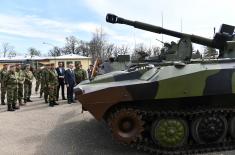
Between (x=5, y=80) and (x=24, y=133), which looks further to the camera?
(x=5, y=80)

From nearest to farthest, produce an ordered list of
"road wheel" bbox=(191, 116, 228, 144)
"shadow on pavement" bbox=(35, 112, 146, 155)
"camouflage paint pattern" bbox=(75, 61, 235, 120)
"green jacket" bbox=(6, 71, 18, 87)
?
"camouflage paint pattern" bbox=(75, 61, 235, 120)
"road wheel" bbox=(191, 116, 228, 144)
"shadow on pavement" bbox=(35, 112, 146, 155)
"green jacket" bbox=(6, 71, 18, 87)

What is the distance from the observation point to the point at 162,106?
25.0ft

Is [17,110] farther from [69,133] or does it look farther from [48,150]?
[48,150]

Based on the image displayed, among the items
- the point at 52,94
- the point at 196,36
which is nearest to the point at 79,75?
the point at 52,94

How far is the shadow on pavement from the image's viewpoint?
7828 millimetres

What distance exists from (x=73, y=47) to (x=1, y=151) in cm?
7185

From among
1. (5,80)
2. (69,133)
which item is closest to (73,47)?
(5,80)

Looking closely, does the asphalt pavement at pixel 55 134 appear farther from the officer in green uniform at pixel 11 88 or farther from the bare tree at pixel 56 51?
the bare tree at pixel 56 51

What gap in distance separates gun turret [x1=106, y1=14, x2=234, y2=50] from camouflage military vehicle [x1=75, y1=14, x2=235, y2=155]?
1701 mm

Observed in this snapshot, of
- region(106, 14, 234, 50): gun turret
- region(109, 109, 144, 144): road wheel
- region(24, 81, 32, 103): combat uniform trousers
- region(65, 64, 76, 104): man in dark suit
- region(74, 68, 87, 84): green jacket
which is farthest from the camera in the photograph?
region(74, 68, 87, 84): green jacket

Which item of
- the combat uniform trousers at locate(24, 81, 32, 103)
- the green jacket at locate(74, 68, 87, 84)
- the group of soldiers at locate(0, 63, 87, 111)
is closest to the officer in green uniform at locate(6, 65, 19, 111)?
the group of soldiers at locate(0, 63, 87, 111)

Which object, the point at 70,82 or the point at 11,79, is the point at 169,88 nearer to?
the point at 11,79

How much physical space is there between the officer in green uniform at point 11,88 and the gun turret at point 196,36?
5112 mm

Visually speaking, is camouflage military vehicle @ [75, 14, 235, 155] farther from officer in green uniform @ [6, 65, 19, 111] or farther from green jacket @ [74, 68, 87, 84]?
green jacket @ [74, 68, 87, 84]
